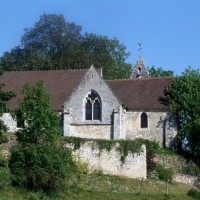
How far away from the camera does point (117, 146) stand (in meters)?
41.9

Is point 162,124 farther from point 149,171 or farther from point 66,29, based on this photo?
point 66,29

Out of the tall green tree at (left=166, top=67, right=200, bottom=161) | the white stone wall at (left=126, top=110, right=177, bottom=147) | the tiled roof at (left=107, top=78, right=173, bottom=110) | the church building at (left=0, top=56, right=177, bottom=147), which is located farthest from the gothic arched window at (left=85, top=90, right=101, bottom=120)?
the tall green tree at (left=166, top=67, right=200, bottom=161)

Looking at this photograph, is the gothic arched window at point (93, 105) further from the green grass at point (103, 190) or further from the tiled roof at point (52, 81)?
the green grass at point (103, 190)

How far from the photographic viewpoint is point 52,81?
50.5 meters

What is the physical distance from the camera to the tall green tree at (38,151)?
34344mm

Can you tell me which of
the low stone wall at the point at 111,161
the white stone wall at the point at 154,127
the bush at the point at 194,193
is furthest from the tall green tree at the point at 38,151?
the white stone wall at the point at 154,127

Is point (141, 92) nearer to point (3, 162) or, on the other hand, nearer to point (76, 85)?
point (76, 85)

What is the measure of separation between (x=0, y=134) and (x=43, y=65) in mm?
25930

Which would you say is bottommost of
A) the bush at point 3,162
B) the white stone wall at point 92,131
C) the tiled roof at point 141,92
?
the bush at point 3,162

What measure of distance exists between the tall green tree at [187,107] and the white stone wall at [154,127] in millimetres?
694

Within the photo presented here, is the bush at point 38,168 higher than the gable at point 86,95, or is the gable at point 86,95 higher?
the gable at point 86,95

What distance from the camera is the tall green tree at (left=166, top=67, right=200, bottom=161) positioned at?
4597cm

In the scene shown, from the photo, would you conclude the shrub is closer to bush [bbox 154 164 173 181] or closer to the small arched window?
bush [bbox 154 164 173 181]

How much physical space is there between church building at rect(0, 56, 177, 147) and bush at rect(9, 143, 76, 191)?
11725 millimetres
